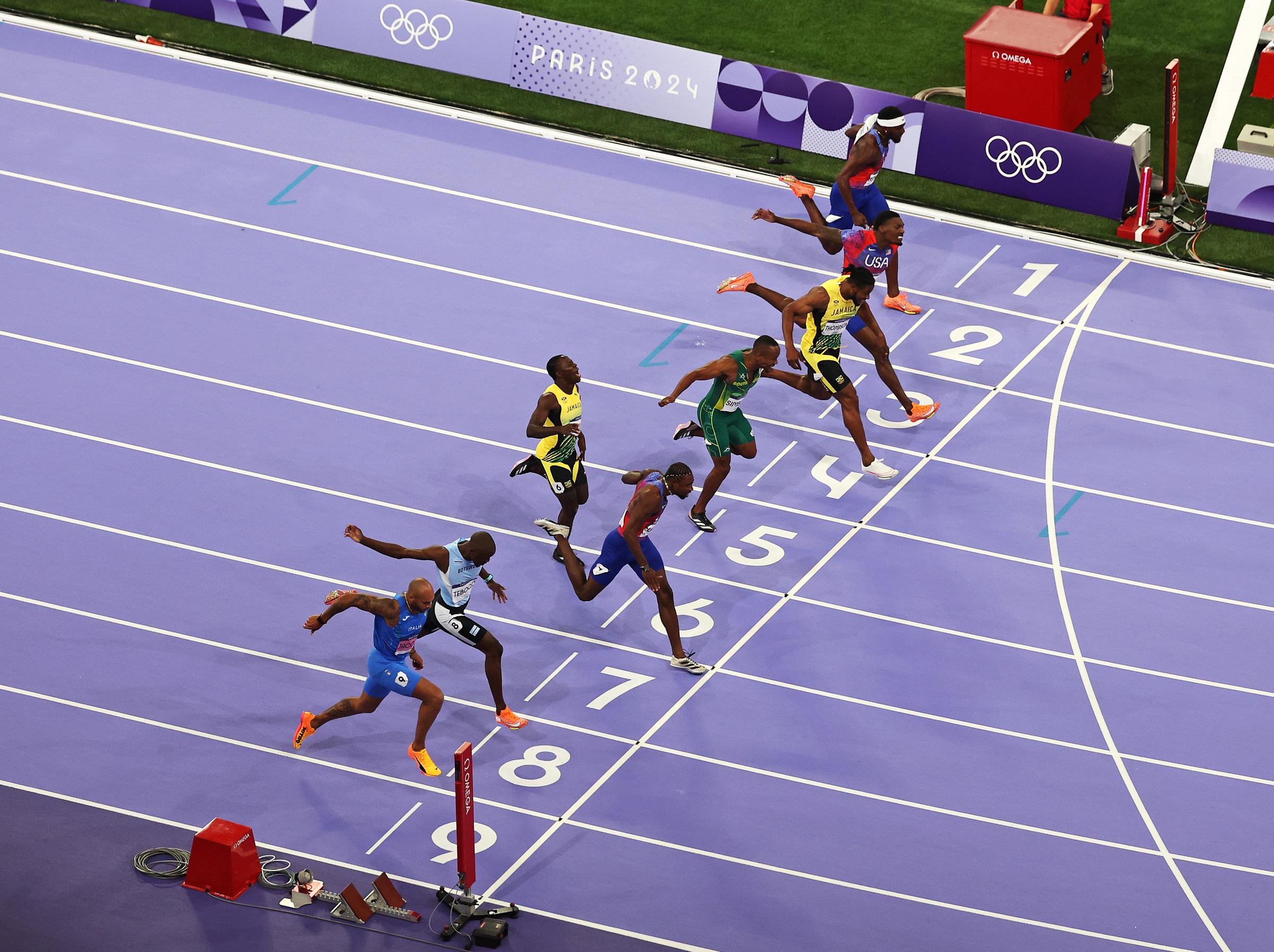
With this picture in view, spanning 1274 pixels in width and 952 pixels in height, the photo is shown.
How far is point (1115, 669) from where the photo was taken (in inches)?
492

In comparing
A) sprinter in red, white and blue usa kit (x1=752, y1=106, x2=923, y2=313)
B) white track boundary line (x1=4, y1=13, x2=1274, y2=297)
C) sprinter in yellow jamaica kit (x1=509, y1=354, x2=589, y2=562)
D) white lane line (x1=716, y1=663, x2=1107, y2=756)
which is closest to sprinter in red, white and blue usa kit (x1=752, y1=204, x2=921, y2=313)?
sprinter in red, white and blue usa kit (x1=752, y1=106, x2=923, y2=313)

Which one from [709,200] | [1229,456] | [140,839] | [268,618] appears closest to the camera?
[140,839]

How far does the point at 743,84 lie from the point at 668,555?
6502 mm

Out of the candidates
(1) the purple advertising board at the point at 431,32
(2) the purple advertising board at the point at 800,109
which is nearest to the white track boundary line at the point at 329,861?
(2) the purple advertising board at the point at 800,109

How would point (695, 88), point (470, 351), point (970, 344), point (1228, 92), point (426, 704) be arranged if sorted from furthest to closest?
point (695, 88) < point (1228, 92) < point (970, 344) < point (470, 351) < point (426, 704)

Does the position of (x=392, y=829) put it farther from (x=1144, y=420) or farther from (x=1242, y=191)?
(x=1242, y=191)

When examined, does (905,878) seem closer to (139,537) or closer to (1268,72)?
(139,537)

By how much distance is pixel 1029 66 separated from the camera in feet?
56.9

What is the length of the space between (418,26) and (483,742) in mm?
9687

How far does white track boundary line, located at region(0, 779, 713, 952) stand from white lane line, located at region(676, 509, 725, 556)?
A: 11.7 feet

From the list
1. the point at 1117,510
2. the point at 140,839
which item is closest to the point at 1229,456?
the point at 1117,510

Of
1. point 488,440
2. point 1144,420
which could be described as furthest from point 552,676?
point 1144,420

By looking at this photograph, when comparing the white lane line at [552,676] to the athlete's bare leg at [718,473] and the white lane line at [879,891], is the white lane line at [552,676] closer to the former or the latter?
the white lane line at [879,891]

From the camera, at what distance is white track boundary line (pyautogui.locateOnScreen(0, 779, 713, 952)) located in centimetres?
1027
